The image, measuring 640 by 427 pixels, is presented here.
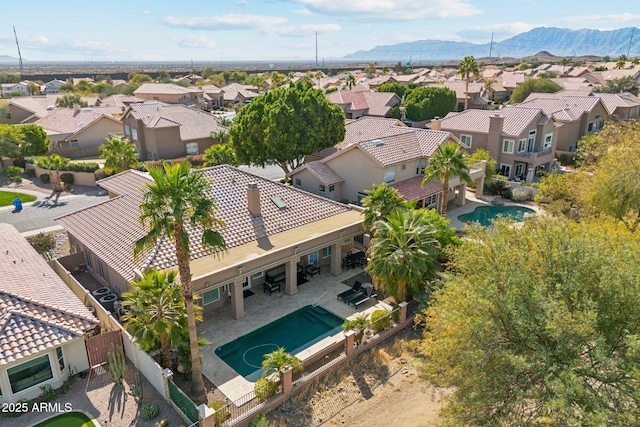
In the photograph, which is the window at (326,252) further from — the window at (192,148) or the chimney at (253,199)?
the window at (192,148)

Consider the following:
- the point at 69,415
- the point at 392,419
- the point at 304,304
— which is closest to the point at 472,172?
the point at 304,304

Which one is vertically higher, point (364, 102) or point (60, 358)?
point (364, 102)

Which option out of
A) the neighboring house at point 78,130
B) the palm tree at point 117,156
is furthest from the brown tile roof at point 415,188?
the neighboring house at point 78,130

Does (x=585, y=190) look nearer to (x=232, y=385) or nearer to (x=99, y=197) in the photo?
(x=232, y=385)

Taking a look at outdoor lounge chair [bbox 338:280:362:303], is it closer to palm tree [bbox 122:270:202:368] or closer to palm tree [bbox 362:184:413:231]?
palm tree [bbox 362:184:413:231]

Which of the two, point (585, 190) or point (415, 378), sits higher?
point (585, 190)

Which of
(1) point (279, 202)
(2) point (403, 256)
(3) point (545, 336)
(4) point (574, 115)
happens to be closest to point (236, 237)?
(1) point (279, 202)

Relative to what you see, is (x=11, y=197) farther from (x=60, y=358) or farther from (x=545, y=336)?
(x=545, y=336)
